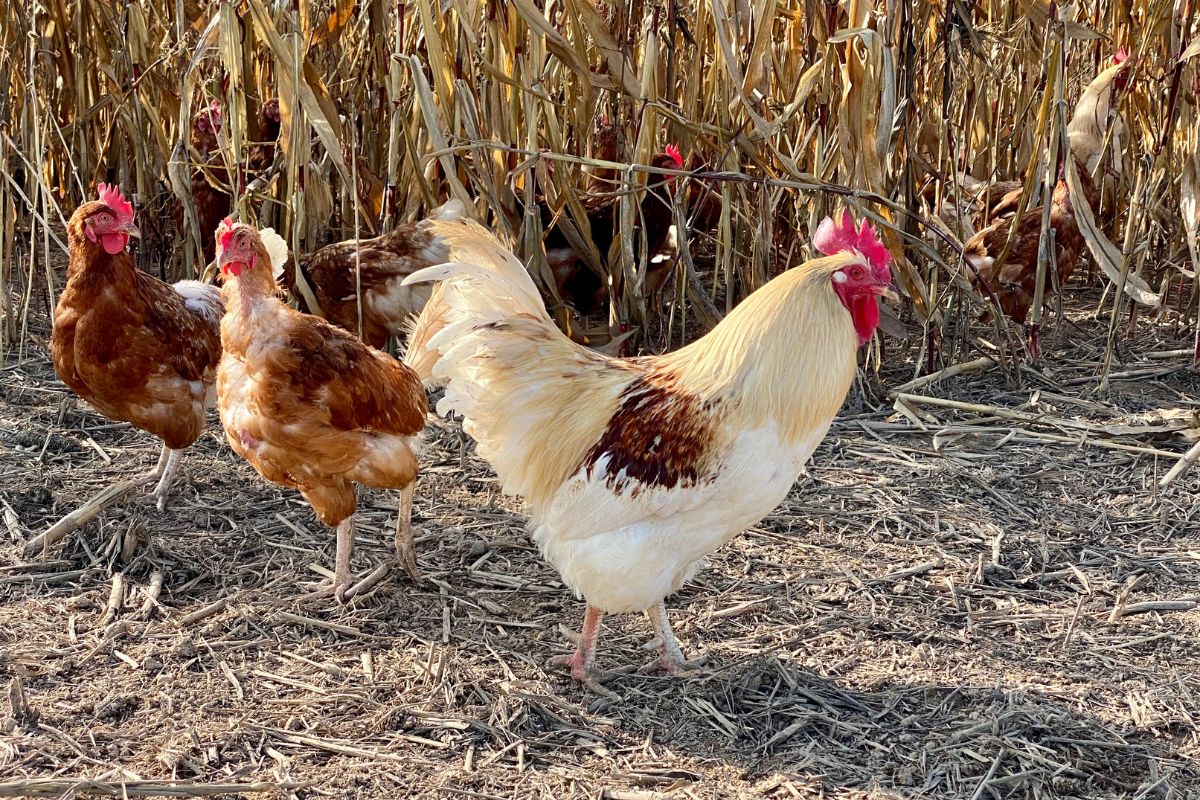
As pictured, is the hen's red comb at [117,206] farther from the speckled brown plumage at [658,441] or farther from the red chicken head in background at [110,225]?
the speckled brown plumage at [658,441]

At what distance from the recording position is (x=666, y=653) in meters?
3.36

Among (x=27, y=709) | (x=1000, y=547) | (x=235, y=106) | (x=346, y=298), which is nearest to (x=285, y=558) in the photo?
(x=27, y=709)

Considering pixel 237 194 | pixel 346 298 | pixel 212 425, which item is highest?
pixel 237 194

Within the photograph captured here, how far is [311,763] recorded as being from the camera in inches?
112

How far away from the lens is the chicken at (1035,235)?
219 inches

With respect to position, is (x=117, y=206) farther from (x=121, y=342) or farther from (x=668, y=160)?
(x=668, y=160)

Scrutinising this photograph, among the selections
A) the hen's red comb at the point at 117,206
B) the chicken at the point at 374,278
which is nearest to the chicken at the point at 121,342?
the hen's red comb at the point at 117,206

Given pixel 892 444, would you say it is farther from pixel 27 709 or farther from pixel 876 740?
pixel 27 709

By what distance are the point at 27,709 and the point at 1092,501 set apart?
12.1 ft

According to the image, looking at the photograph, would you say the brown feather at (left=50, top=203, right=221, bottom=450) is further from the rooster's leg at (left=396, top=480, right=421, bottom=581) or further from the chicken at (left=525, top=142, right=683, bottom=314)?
the chicken at (left=525, top=142, right=683, bottom=314)

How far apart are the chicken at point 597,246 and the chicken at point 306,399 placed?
2.42 metres

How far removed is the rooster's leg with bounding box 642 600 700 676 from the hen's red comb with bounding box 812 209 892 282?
113cm

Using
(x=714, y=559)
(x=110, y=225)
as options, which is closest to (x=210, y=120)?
(x=110, y=225)

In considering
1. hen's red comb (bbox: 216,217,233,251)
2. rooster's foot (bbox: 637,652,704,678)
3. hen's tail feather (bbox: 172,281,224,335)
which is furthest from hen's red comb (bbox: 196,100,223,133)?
rooster's foot (bbox: 637,652,704,678)
